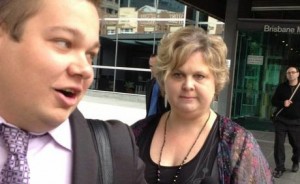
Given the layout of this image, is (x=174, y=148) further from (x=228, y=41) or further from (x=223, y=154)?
(x=228, y=41)

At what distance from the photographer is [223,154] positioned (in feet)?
6.98

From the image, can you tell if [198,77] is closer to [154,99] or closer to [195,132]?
[195,132]

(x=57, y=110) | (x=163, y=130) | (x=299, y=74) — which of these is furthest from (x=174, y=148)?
(x=299, y=74)

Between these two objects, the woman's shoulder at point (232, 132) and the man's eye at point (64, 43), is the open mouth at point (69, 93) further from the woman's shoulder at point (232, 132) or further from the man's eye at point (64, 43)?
the woman's shoulder at point (232, 132)

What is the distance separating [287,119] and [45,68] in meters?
6.64

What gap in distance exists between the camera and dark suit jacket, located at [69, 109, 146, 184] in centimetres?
120

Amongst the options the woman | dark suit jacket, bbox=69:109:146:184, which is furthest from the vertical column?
dark suit jacket, bbox=69:109:146:184

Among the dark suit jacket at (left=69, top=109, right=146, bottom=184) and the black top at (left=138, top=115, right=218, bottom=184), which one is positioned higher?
the dark suit jacket at (left=69, top=109, right=146, bottom=184)

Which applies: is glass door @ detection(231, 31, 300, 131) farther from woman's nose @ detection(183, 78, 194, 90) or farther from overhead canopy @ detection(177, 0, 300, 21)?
woman's nose @ detection(183, 78, 194, 90)

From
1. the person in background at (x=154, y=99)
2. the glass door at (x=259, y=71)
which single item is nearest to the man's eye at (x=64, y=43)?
the person in background at (x=154, y=99)

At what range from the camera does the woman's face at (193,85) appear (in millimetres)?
2230

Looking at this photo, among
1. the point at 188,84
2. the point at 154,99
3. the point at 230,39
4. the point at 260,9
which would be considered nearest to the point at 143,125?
the point at 188,84

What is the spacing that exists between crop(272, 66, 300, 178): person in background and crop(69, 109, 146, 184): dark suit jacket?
242 inches

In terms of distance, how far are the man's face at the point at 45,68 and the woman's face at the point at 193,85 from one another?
1.17 metres
